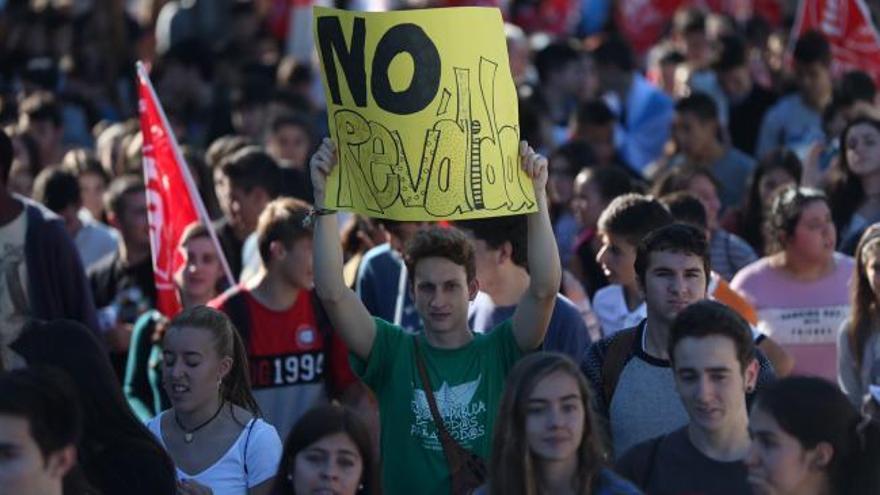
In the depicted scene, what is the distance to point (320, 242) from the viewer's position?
716 cm

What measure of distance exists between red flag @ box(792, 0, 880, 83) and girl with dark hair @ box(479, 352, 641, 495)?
332 inches

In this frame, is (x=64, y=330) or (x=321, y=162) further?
(x=321, y=162)

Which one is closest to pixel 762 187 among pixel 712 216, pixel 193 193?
pixel 712 216

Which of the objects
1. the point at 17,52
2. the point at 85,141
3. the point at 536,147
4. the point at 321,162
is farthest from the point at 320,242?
the point at 17,52

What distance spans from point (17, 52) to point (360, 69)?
42.8ft

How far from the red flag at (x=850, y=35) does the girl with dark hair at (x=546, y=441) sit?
8.42 meters

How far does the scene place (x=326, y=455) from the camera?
6.42m

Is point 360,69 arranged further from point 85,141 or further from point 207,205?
point 85,141

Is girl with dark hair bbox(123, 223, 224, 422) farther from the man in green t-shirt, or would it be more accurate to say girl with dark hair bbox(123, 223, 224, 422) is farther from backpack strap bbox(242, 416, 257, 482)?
the man in green t-shirt

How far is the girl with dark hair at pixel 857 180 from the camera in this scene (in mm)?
10758

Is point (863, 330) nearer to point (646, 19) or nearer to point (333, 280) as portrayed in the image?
point (333, 280)

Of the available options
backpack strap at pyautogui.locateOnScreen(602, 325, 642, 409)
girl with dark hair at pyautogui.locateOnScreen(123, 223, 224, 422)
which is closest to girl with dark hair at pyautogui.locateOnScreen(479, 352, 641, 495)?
backpack strap at pyautogui.locateOnScreen(602, 325, 642, 409)

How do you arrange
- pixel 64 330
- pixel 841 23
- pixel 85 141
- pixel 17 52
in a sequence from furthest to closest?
pixel 17 52
pixel 85 141
pixel 841 23
pixel 64 330

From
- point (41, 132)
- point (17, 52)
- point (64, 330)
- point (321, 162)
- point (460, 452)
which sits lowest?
point (460, 452)
